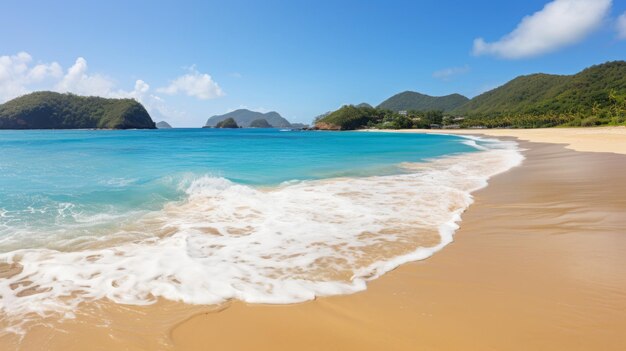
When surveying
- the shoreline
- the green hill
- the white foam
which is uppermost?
the green hill

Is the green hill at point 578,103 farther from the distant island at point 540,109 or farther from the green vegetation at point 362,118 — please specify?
the green vegetation at point 362,118

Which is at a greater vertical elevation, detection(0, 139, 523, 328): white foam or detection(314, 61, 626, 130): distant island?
detection(314, 61, 626, 130): distant island

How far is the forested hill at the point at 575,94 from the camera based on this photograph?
96.9 m

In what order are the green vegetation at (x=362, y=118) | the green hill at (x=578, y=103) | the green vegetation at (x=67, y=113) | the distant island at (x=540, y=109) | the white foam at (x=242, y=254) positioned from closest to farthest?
the white foam at (x=242, y=254) < the green hill at (x=578, y=103) < the distant island at (x=540, y=109) < the green vegetation at (x=362, y=118) < the green vegetation at (x=67, y=113)

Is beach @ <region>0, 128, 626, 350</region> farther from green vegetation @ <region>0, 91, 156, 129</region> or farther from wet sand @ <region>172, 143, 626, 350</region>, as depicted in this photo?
green vegetation @ <region>0, 91, 156, 129</region>

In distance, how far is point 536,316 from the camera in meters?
3.03

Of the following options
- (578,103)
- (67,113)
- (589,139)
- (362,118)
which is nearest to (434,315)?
(589,139)

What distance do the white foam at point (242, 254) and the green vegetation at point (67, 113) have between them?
183664mm

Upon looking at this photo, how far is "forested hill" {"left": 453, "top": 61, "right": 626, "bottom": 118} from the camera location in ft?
318

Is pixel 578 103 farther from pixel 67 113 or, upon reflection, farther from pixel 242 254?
pixel 67 113

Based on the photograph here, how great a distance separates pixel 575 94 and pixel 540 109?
50.0ft

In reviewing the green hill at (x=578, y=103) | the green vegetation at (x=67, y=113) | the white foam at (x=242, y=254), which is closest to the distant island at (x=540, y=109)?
the green hill at (x=578, y=103)

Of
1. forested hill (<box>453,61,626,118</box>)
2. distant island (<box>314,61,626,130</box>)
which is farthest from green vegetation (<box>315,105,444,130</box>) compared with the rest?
forested hill (<box>453,61,626,118</box>)

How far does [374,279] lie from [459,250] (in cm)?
183
